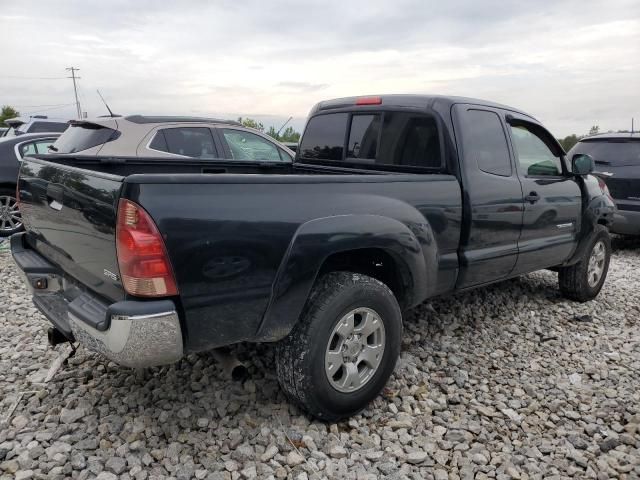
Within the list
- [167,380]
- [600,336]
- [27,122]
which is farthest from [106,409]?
[27,122]

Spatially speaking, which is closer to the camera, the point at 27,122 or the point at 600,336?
the point at 600,336

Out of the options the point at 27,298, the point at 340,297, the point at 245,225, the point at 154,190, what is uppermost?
the point at 154,190

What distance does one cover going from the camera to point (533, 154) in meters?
4.34

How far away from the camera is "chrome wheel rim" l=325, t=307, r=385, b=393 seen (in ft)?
9.32

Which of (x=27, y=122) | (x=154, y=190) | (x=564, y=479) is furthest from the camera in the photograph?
(x=27, y=122)

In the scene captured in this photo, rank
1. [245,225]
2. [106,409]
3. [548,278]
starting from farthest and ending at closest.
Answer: [548,278]
[106,409]
[245,225]

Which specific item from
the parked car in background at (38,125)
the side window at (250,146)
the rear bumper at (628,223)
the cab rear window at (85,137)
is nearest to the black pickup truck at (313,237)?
the cab rear window at (85,137)


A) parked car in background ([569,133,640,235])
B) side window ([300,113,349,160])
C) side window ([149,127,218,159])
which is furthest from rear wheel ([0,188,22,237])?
parked car in background ([569,133,640,235])

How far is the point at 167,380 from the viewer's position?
3334mm

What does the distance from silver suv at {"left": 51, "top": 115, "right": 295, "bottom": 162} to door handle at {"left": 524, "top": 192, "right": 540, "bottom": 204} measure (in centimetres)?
271

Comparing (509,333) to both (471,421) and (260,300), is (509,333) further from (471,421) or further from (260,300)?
(260,300)

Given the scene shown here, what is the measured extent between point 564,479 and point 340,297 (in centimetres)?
141

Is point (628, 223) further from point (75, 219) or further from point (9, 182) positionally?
point (9, 182)

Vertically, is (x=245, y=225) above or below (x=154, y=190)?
below
